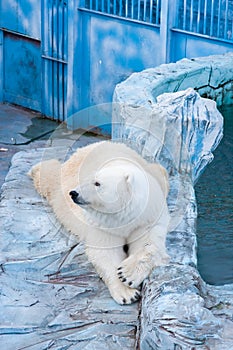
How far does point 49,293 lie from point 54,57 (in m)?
6.39

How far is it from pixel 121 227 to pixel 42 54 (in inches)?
255

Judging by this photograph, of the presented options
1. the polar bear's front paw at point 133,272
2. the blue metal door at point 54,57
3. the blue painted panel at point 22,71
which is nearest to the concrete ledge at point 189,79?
the polar bear's front paw at point 133,272

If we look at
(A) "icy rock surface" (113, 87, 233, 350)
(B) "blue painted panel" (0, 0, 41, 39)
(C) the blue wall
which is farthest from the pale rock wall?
(B) "blue painted panel" (0, 0, 41, 39)

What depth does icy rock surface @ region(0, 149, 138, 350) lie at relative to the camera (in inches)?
131

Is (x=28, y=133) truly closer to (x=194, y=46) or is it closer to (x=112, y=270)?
(x=194, y=46)

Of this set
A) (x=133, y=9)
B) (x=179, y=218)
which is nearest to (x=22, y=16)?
(x=133, y=9)

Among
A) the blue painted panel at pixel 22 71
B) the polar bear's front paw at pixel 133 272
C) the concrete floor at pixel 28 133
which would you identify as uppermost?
the polar bear's front paw at pixel 133 272

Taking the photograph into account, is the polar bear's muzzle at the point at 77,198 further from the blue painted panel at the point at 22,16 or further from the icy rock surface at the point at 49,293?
the blue painted panel at the point at 22,16

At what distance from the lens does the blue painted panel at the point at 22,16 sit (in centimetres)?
985

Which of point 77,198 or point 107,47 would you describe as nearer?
point 77,198

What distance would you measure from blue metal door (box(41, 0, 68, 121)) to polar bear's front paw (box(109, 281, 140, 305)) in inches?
246

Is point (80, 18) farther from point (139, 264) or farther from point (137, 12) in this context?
point (139, 264)

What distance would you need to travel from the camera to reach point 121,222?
146 inches

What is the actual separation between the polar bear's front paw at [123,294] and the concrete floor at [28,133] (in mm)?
4808
